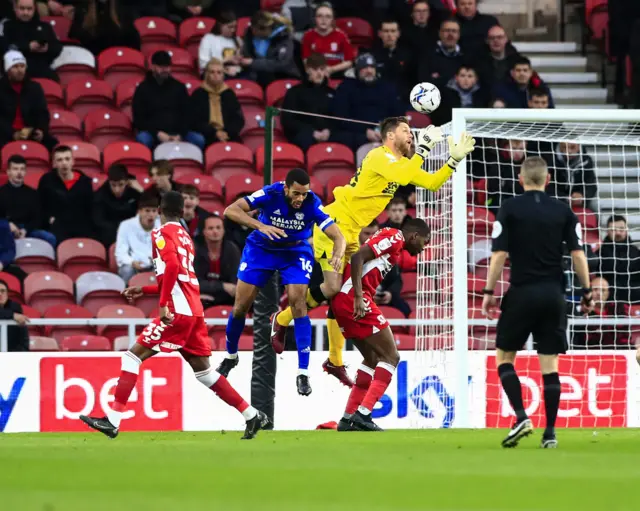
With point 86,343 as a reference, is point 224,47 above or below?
above

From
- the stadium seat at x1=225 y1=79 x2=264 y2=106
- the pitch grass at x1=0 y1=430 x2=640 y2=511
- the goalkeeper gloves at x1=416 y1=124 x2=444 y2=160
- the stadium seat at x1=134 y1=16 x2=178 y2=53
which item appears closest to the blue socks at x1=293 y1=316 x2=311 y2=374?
the pitch grass at x1=0 y1=430 x2=640 y2=511

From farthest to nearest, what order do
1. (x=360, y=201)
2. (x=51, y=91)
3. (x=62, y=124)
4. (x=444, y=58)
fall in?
(x=444, y=58) → (x=51, y=91) → (x=62, y=124) → (x=360, y=201)

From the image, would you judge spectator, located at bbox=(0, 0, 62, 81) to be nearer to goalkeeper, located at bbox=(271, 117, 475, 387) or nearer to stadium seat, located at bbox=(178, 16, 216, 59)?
stadium seat, located at bbox=(178, 16, 216, 59)

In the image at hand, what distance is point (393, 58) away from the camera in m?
19.5

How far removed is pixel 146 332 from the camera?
11.0 meters

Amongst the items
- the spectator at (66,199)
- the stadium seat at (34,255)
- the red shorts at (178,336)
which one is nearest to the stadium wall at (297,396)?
the stadium seat at (34,255)

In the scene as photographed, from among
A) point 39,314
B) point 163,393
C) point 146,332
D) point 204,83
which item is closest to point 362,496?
point 146,332

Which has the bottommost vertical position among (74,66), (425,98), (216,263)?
(216,263)

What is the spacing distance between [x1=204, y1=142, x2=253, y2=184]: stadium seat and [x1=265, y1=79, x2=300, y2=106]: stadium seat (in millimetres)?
1301

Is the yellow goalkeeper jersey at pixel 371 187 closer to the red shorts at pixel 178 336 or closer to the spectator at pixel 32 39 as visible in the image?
the red shorts at pixel 178 336

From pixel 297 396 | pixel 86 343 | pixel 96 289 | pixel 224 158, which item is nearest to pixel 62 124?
pixel 224 158

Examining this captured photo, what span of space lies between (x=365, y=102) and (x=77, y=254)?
445cm

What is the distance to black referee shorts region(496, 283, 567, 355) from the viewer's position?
955 centimetres

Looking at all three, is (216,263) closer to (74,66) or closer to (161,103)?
(161,103)
